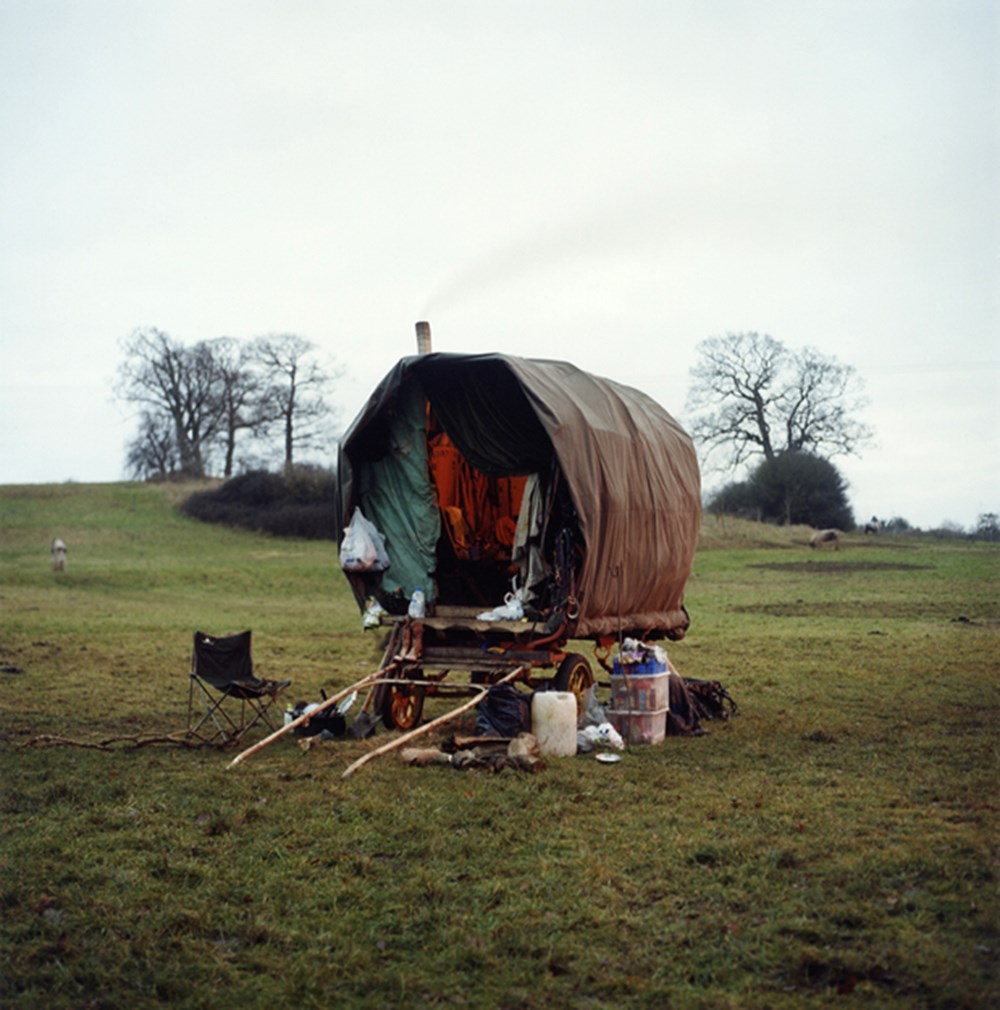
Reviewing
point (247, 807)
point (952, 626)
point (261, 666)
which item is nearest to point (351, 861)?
point (247, 807)

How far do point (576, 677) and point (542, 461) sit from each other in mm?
2005

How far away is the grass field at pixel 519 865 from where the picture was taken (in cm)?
449

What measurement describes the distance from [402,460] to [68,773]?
4.27m

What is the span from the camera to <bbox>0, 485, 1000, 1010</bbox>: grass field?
14.7 feet

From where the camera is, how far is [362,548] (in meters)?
10.7

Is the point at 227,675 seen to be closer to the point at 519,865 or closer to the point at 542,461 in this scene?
the point at 542,461

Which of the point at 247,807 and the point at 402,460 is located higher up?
the point at 402,460

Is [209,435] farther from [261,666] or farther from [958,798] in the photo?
[958,798]

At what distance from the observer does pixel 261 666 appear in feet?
48.7

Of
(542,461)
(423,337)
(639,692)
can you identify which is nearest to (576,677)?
(639,692)

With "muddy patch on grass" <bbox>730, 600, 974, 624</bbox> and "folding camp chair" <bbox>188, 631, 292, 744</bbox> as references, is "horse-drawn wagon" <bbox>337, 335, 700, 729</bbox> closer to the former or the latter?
"folding camp chair" <bbox>188, 631, 292, 744</bbox>

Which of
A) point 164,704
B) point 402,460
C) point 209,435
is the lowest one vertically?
point 164,704

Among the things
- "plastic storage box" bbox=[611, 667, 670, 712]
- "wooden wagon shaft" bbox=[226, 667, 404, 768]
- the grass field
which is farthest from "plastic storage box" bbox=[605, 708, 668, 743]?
"wooden wagon shaft" bbox=[226, 667, 404, 768]

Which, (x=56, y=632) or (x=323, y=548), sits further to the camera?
(x=323, y=548)
